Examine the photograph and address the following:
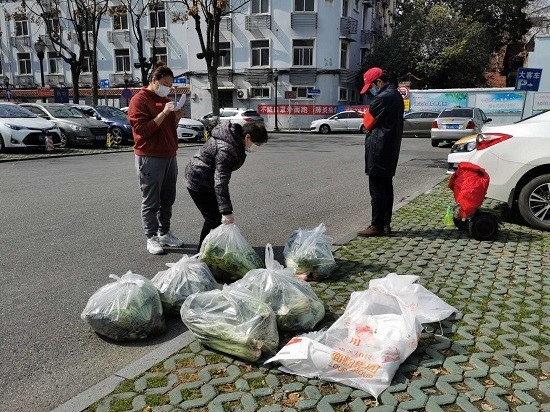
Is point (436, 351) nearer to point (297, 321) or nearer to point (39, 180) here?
point (297, 321)

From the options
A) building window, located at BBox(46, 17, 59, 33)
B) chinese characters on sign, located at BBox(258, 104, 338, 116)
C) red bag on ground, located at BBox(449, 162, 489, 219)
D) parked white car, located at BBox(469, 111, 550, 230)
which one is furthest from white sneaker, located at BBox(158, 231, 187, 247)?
chinese characters on sign, located at BBox(258, 104, 338, 116)

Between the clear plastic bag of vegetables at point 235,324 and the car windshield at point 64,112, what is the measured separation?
17.1m

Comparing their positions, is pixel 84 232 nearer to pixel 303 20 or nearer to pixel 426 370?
pixel 426 370

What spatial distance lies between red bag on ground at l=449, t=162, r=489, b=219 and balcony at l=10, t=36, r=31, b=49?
46.1 meters

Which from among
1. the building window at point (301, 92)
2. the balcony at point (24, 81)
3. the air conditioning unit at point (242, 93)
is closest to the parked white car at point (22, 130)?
Result: the air conditioning unit at point (242, 93)

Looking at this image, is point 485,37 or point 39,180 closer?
point 39,180

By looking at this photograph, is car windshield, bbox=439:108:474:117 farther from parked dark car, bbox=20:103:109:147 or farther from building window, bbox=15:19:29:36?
building window, bbox=15:19:29:36

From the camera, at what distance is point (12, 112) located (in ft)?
51.8

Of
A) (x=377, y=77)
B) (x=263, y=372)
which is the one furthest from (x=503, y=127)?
(x=263, y=372)

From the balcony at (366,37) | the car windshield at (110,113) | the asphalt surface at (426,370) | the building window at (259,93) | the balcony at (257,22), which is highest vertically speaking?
the balcony at (257,22)

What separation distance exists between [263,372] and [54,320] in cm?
172

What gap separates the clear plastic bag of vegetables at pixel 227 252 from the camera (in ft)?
13.5

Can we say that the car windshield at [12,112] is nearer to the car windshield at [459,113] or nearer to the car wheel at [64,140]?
the car wheel at [64,140]

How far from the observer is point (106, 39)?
132ft
